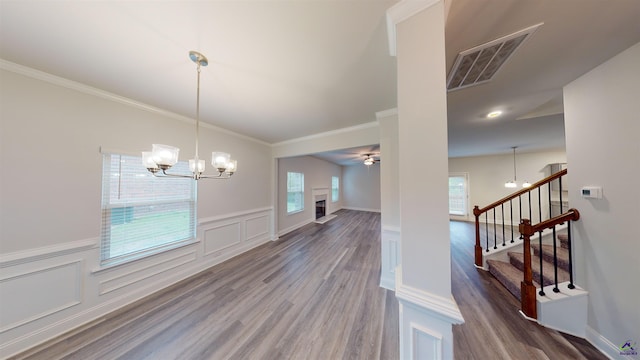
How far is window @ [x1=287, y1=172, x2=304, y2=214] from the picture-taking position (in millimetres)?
5066

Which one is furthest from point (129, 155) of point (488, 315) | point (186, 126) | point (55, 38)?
point (488, 315)

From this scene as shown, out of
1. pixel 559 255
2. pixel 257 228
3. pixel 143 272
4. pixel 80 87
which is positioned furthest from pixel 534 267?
pixel 80 87

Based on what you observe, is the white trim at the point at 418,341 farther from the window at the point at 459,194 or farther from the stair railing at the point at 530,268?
the window at the point at 459,194

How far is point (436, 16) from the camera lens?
885 millimetres

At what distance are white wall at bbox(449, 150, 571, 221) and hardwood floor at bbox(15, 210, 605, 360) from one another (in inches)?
165

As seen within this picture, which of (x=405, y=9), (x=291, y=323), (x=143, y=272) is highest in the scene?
(x=405, y=9)

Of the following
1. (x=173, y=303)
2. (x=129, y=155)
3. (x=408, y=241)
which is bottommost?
(x=173, y=303)

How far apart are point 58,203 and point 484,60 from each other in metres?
4.09

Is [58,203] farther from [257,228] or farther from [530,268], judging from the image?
[530,268]

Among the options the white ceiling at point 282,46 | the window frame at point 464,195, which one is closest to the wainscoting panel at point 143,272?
the white ceiling at point 282,46

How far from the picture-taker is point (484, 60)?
1.44 m

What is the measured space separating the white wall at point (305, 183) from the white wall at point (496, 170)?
4469mm

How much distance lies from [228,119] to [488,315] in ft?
13.4

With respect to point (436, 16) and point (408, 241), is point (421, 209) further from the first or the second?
point (436, 16)
